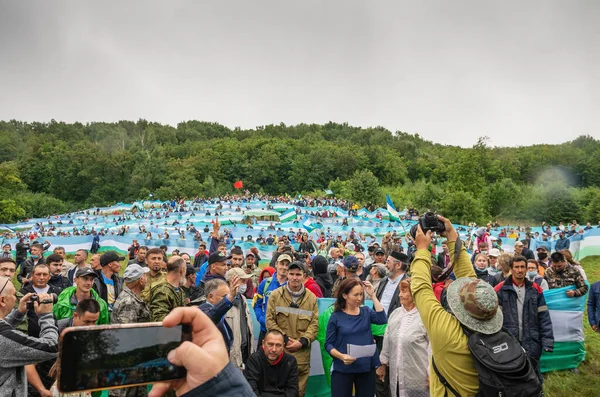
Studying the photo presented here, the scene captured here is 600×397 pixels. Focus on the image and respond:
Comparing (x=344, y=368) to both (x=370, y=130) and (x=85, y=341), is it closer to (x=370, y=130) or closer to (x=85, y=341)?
(x=85, y=341)

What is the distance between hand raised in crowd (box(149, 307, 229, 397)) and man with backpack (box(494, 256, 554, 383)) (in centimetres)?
428

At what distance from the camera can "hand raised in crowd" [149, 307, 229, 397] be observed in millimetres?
1194

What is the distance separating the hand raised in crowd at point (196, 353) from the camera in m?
1.19

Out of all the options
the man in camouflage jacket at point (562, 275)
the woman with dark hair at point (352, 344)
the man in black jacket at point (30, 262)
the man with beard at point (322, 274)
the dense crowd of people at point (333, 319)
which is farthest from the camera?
the man in black jacket at point (30, 262)

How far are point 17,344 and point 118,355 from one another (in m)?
1.89

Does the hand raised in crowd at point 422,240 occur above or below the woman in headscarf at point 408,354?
above

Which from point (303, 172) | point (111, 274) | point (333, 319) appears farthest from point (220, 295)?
point (303, 172)

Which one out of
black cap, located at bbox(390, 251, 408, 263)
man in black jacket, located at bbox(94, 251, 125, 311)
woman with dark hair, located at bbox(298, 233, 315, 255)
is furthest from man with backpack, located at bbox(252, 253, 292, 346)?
woman with dark hair, located at bbox(298, 233, 315, 255)

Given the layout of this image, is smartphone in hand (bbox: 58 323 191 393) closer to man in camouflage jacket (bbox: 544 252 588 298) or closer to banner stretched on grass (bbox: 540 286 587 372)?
banner stretched on grass (bbox: 540 286 587 372)

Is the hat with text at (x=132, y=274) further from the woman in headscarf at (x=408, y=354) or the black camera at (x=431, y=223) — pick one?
the black camera at (x=431, y=223)

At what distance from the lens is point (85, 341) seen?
48.5 inches

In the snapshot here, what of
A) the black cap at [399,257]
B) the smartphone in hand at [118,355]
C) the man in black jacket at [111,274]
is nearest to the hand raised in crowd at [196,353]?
the smartphone in hand at [118,355]

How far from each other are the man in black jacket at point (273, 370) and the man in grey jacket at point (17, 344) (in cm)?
194

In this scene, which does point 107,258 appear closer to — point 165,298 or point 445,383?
point 165,298
